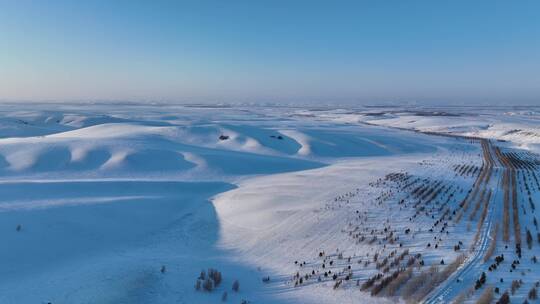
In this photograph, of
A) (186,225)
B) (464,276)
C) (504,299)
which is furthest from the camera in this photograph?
(186,225)

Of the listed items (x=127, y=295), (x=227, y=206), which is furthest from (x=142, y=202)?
(x=127, y=295)

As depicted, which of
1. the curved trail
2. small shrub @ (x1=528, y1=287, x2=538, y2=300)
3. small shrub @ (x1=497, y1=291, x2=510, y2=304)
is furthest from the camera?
the curved trail

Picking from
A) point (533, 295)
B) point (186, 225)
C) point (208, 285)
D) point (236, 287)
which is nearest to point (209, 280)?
point (208, 285)

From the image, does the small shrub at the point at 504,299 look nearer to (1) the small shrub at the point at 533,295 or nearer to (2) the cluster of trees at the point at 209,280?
(1) the small shrub at the point at 533,295

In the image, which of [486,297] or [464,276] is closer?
[486,297]

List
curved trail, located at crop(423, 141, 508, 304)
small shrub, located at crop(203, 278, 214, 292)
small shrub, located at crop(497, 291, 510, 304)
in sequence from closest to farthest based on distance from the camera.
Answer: small shrub, located at crop(497, 291, 510, 304), curved trail, located at crop(423, 141, 508, 304), small shrub, located at crop(203, 278, 214, 292)

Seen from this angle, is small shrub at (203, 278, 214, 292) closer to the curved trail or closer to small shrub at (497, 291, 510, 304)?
the curved trail

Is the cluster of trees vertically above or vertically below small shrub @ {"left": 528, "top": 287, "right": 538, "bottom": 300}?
below

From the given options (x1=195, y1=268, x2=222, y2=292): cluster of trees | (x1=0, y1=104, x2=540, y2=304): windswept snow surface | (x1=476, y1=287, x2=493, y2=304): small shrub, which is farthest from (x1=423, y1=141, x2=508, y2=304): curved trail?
(x1=195, y1=268, x2=222, y2=292): cluster of trees

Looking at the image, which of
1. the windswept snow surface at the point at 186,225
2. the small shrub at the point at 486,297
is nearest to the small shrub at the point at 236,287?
the windswept snow surface at the point at 186,225

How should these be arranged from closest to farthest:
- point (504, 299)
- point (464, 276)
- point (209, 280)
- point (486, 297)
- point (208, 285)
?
point (504, 299) < point (486, 297) < point (464, 276) < point (208, 285) < point (209, 280)

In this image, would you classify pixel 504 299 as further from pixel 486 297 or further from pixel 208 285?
pixel 208 285
